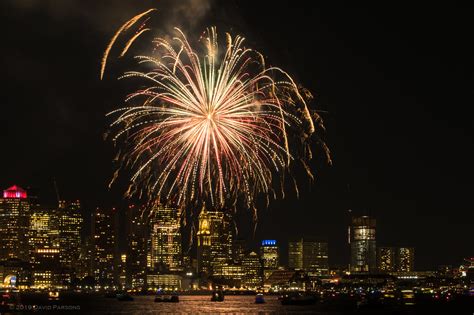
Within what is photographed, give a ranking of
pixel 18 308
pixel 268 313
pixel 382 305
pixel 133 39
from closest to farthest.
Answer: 1. pixel 133 39
2. pixel 18 308
3. pixel 268 313
4. pixel 382 305

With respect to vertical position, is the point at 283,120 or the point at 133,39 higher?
the point at 133,39

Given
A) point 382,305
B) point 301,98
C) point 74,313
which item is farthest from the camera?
point 382,305

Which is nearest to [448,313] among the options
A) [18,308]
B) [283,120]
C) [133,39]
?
[18,308]

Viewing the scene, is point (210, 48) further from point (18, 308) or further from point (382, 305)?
point (382, 305)

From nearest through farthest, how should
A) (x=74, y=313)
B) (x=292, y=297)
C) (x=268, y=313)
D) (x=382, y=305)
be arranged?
(x=74, y=313) → (x=268, y=313) → (x=382, y=305) → (x=292, y=297)

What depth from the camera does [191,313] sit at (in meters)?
136

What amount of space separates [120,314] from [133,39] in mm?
83863

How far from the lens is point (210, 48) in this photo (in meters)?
63.2

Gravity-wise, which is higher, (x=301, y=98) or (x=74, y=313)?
(x=301, y=98)

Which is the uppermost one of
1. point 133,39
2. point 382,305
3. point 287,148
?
point 133,39

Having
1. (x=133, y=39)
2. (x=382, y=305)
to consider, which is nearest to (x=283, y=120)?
(x=133, y=39)

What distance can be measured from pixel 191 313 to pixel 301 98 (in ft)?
Result: 261

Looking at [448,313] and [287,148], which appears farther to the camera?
[448,313]

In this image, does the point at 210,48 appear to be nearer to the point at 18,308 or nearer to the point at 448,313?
the point at 18,308
